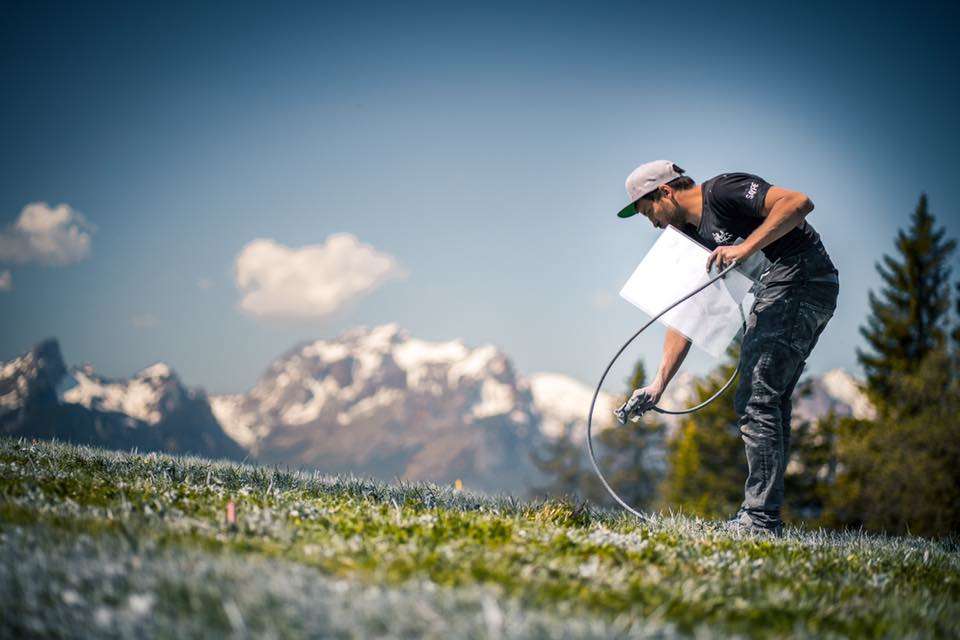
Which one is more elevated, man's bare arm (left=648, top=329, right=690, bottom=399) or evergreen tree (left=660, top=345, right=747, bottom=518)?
man's bare arm (left=648, top=329, right=690, bottom=399)

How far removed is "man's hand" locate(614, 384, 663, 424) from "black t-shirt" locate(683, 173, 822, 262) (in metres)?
1.56

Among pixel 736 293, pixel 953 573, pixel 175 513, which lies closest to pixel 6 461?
pixel 175 513

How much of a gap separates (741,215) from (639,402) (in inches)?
80.8

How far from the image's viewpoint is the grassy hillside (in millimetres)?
2432

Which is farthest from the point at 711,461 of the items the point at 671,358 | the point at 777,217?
the point at 777,217

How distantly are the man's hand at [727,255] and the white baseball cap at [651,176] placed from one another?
0.88 m

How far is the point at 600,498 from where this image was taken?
8675 cm

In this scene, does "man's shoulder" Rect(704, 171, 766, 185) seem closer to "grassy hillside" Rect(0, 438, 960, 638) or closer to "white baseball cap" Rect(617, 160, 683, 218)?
"white baseball cap" Rect(617, 160, 683, 218)

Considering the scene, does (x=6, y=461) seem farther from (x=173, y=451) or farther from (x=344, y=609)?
(x=344, y=609)

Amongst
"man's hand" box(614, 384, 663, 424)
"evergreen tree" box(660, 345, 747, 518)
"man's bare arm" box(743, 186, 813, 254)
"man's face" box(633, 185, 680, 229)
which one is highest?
"man's face" box(633, 185, 680, 229)

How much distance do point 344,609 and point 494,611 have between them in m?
0.56

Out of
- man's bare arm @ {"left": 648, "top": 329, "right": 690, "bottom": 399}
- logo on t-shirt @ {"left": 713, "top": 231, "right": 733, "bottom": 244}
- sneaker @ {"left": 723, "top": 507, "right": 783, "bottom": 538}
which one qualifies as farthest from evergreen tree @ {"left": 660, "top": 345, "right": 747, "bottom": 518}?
logo on t-shirt @ {"left": 713, "top": 231, "right": 733, "bottom": 244}

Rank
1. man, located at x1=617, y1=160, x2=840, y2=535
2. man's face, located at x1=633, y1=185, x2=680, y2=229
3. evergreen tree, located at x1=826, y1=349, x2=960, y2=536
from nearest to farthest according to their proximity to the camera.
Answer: man, located at x1=617, y1=160, x2=840, y2=535, man's face, located at x1=633, y1=185, x2=680, y2=229, evergreen tree, located at x1=826, y1=349, x2=960, y2=536

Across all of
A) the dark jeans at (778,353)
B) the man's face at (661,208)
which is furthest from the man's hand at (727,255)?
the man's face at (661,208)
